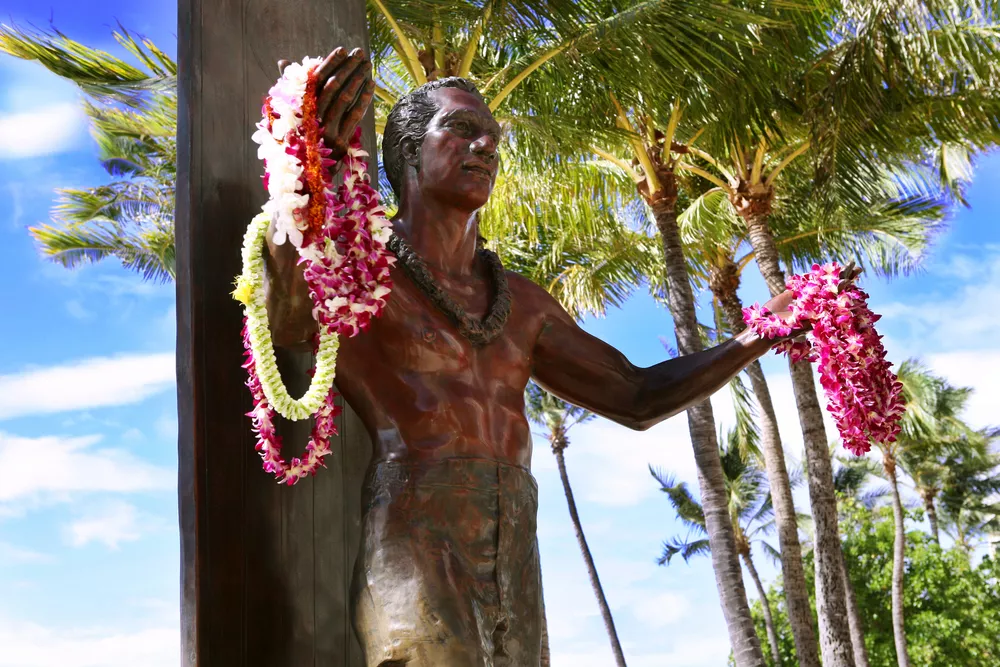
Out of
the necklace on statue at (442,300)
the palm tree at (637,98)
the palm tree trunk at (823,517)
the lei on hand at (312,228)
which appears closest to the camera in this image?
the lei on hand at (312,228)

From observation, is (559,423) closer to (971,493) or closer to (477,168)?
(971,493)

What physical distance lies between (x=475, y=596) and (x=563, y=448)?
30.2m

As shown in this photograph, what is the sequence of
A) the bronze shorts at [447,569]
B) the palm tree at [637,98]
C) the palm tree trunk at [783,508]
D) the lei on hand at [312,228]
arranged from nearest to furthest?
the lei on hand at [312,228] < the bronze shorts at [447,569] < the palm tree at [637,98] < the palm tree trunk at [783,508]

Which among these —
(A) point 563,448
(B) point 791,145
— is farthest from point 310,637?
(A) point 563,448

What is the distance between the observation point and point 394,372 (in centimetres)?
344

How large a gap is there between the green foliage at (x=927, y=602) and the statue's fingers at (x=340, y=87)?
31.3 m

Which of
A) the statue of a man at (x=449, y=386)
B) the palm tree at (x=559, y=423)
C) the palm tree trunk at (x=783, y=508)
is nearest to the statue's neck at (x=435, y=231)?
the statue of a man at (x=449, y=386)

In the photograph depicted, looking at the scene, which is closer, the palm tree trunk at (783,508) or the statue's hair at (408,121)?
the statue's hair at (408,121)

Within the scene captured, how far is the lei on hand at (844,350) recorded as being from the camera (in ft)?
12.7

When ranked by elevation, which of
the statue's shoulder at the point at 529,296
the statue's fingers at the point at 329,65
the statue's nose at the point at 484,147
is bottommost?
the statue's shoulder at the point at 529,296

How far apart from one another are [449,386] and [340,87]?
0.94 meters

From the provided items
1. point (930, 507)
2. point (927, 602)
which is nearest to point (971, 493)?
point (930, 507)

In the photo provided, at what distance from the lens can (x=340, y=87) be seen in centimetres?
288

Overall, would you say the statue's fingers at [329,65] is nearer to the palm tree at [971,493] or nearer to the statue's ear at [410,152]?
the statue's ear at [410,152]
